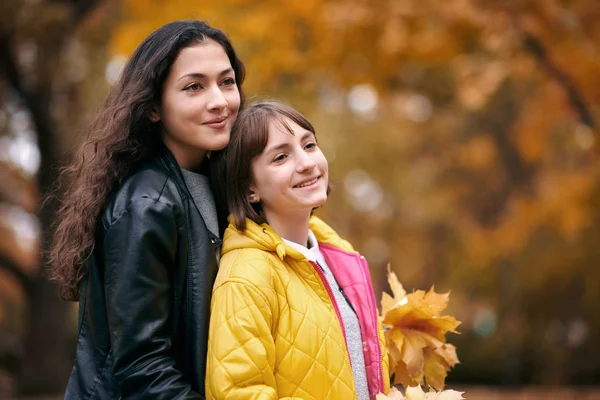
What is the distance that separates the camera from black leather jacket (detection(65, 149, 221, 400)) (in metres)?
2.09

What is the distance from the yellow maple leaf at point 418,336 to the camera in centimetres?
268

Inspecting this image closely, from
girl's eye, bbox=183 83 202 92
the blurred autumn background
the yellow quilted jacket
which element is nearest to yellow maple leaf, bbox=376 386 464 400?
the yellow quilted jacket

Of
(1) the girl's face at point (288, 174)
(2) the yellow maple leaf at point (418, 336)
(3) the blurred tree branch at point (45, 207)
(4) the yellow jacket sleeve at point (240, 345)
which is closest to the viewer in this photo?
(4) the yellow jacket sleeve at point (240, 345)

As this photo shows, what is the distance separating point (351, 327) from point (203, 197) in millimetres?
703

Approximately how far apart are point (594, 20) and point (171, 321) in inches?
222

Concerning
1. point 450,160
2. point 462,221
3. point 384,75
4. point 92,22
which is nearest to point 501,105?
point 450,160

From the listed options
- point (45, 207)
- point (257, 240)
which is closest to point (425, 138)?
point (45, 207)

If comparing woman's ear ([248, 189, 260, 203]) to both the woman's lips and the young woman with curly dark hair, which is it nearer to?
the young woman with curly dark hair

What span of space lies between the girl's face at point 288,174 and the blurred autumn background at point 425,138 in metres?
0.99

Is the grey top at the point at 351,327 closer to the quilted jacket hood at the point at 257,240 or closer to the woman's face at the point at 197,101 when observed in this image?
the quilted jacket hood at the point at 257,240

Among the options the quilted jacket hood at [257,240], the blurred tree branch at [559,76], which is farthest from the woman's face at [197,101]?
the blurred tree branch at [559,76]

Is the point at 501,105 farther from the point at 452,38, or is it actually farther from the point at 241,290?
the point at 241,290

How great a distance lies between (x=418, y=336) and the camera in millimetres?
2744

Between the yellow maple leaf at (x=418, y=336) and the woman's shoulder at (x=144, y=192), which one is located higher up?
the woman's shoulder at (x=144, y=192)
